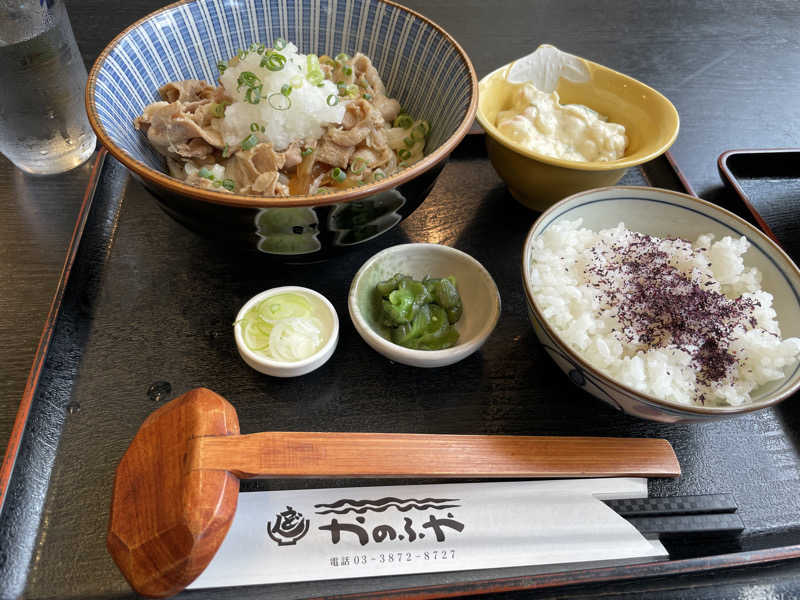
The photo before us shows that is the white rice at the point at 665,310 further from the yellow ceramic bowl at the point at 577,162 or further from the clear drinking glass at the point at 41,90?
the clear drinking glass at the point at 41,90

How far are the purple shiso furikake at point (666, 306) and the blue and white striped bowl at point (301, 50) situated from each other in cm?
62

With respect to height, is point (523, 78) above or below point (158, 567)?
above

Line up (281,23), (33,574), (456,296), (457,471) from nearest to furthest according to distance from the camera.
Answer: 1. (33,574)
2. (457,471)
3. (456,296)
4. (281,23)

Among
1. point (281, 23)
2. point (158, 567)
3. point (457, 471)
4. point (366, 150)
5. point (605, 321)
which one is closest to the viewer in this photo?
point (158, 567)


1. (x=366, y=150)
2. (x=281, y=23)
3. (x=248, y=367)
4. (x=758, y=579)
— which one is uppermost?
(x=281, y=23)

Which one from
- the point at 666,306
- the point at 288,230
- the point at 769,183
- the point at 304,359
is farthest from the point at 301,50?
the point at 769,183

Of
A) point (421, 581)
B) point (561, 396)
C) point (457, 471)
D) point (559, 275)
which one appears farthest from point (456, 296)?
point (421, 581)

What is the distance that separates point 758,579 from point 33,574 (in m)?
1.65

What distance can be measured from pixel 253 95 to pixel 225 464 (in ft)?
3.57

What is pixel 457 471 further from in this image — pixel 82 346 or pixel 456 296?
pixel 82 346

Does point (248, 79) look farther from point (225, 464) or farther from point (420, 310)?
point (225, 464)

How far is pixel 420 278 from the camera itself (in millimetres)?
1750

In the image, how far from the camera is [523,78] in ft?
6.94

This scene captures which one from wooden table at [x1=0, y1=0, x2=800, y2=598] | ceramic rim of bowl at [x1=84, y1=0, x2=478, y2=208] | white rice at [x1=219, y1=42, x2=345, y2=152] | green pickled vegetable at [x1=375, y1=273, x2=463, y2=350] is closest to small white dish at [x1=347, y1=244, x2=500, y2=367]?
green pickled vegetable at [x1=375, y1=273, x2=463, y2=350]
